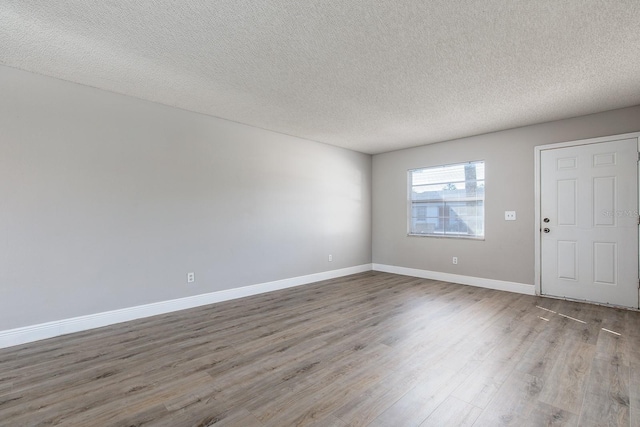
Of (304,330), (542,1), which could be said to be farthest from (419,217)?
(542,1)

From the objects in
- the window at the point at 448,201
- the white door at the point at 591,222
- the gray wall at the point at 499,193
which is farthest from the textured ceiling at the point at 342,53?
the window at the point at 448,201

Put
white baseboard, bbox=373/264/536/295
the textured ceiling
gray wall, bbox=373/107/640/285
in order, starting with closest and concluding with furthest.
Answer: the textured ceiling → gray wall, bbox=373/107/640/285 → white baseboard, bbox=373/264/536/295

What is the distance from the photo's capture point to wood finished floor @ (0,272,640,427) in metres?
1.72

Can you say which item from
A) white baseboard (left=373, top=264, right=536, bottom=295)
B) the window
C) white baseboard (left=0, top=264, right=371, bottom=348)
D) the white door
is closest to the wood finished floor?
white baseboard (left=0, top=264, right=371, bottom=348)

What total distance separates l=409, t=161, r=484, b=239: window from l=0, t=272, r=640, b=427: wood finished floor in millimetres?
1807

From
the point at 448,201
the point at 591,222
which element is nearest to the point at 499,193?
the point at 448,201

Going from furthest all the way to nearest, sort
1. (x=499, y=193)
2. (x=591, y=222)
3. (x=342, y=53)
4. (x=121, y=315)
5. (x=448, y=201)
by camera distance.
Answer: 1. (x=448, y=201)
2. (x=499, y=193)
3. (x=591, y=222)
4. (x=121, y=315)
5. (x=342, y=53)

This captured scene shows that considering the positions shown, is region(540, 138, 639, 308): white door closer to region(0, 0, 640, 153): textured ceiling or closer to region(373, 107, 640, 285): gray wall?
region(373, 107, 640, 285): gray wall

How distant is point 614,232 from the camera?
3.73m

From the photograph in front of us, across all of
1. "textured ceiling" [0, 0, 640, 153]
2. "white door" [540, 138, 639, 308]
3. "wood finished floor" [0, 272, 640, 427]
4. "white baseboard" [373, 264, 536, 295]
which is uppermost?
"textured ceiling" [0, 0, 640, 153]

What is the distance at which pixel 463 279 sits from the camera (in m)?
5.03

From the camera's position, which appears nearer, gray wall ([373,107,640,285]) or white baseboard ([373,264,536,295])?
gray wall ([373,107,640,285])

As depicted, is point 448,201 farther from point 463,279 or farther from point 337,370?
point 337,370

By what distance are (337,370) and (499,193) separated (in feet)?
13.0
